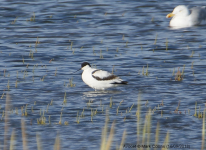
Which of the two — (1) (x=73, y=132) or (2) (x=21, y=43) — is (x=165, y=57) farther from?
(1) (x=73, y=132)

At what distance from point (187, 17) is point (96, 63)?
26.3ft

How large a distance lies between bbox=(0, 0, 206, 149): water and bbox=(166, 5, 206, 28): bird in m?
0.34

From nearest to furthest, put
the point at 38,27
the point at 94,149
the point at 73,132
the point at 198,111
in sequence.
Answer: the point at 94,149, the point at 73,132, the point at 198,111, the point at 38,27

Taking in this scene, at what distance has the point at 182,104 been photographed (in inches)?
501

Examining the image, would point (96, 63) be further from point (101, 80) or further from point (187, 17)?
point (187, 17)

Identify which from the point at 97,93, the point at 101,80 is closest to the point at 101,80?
the point at 101,80

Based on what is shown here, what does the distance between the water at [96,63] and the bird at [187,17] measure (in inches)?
13.5

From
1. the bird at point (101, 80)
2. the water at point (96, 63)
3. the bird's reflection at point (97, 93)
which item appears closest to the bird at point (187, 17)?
the water at point (96, 63)

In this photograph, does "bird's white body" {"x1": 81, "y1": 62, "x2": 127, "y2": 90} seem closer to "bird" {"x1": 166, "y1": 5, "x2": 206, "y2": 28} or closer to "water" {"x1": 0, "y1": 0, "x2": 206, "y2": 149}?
"water" {"x1": 0, "y1": 0, "x2": 206, "y2": 149}

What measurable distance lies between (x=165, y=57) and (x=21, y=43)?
5.60 metres

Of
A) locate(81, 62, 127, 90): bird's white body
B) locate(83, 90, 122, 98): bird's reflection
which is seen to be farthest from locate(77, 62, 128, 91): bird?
locate(83, 90, 122, 98): bird's reflection

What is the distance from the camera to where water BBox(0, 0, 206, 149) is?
10984 millimetres

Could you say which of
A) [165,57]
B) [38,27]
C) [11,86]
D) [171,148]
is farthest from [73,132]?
[38,27]

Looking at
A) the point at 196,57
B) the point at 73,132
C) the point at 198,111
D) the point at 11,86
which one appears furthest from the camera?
the point at 196,57
